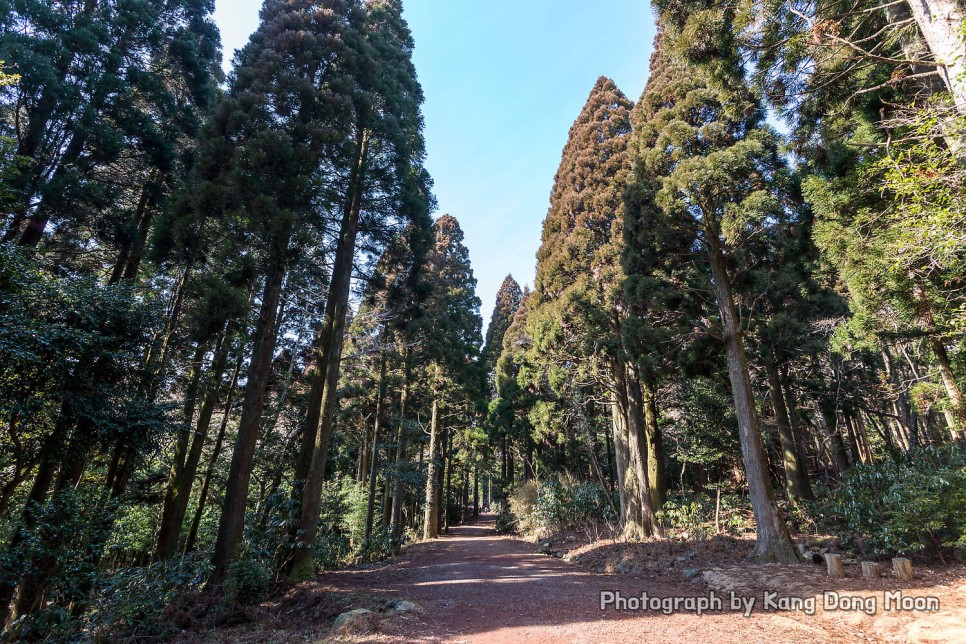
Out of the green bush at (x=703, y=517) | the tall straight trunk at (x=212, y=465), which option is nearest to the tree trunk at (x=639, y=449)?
the green bush at (x=703, y=517)

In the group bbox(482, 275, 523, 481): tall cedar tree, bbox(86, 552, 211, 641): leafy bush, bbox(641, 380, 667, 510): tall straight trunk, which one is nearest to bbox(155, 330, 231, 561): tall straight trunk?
bbox(86, 552, 211, 641): leafy bush

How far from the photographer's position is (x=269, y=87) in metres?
7.85

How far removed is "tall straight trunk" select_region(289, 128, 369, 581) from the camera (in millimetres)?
6980

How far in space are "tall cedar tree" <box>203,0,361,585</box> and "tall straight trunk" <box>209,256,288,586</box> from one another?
15mm

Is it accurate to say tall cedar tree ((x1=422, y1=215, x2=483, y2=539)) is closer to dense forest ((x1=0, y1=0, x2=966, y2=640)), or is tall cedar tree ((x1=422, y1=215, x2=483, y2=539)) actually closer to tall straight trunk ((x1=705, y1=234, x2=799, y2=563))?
dense forest ((x1=0, y1=0, x2=966, y2=640))

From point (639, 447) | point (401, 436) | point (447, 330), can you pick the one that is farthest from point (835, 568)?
point (447, 330)

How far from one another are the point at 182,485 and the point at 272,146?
21.7ft

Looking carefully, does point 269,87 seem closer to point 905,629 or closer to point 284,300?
point 284,300

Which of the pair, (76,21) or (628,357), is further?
(628,357)

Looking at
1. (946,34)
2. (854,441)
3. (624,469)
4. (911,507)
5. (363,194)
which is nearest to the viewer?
(946,34)

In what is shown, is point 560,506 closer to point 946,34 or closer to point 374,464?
point 374,464

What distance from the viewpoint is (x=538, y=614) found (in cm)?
506

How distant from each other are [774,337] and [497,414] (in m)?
13.6

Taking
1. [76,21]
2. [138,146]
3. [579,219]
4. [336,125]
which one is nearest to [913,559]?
[579,219]
